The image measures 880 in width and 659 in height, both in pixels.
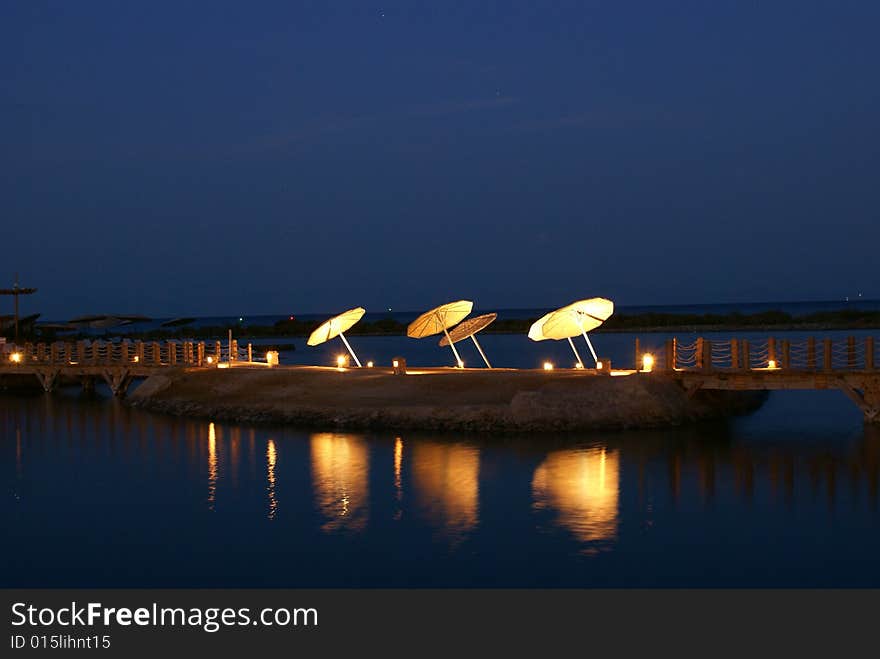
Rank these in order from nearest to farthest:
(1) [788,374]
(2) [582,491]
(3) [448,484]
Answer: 1. (2) [582,491]
2. (3) [448,484]
3. (1) [788,374]

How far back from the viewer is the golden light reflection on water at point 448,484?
1773cm

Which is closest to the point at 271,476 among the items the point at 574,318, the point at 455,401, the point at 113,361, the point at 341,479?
the point at 341,479

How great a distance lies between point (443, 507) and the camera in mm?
18719

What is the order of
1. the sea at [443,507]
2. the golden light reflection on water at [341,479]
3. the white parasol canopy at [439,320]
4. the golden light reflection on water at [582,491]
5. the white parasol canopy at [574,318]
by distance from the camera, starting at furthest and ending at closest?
the white parasol canopy at [439,320], the white parasol canopy at [574,318], the golden light reflection on water at [341,479], the golden light reflection on water at [582,491], the sea at [443,507]

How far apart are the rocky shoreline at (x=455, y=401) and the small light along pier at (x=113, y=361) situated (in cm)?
455

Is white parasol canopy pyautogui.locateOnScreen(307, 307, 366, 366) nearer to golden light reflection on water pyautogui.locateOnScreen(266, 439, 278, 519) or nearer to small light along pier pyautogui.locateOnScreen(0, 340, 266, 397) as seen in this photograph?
small light along pier pyautogui.locateOnScreen(0, 340, 266, 397)

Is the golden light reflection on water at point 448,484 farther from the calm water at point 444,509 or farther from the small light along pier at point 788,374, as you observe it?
the small light along pier at point 788,374

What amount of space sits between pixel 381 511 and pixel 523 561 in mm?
4163

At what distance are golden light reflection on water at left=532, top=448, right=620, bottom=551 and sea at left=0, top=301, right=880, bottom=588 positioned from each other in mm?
64

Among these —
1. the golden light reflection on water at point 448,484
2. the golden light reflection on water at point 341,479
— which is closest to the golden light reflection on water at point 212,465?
the golden light reflection on water at point 341,479

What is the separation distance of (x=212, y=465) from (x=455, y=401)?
24.7 feet

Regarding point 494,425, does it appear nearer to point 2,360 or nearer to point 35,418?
point 35,418

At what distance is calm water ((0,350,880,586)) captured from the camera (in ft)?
48.5

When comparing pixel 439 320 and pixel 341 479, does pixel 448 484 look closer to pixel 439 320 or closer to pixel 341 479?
pixel 341 479
